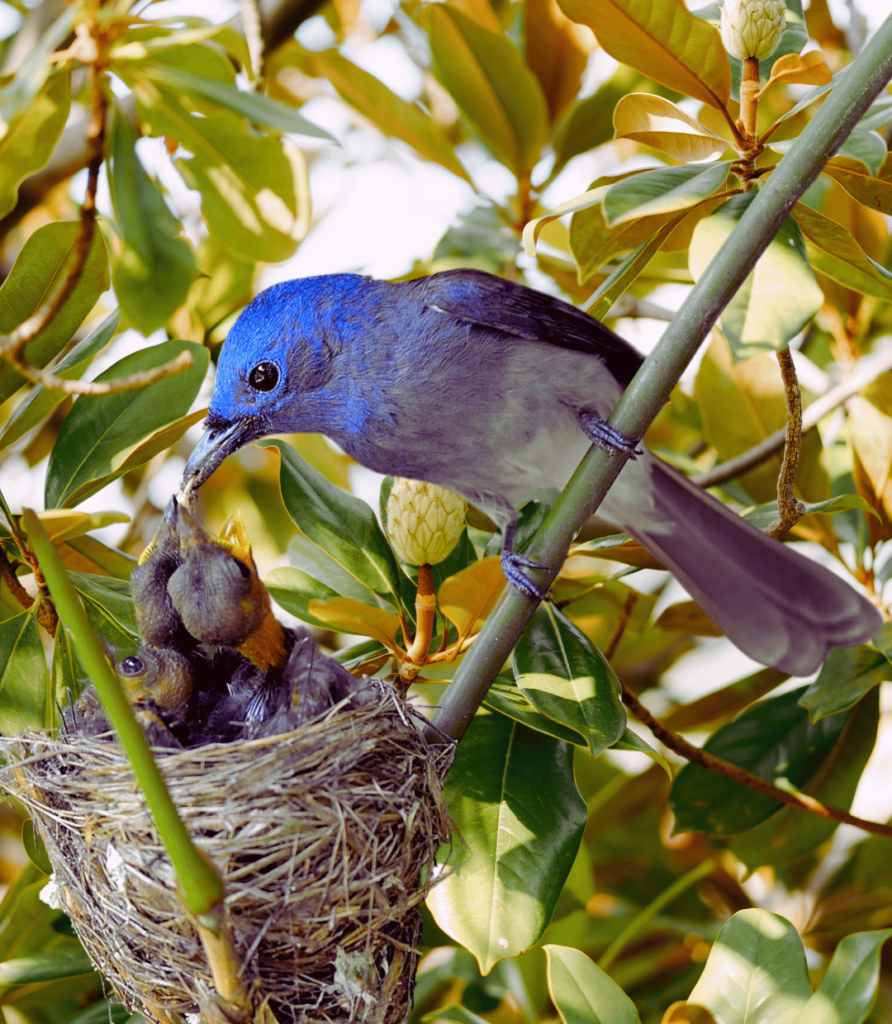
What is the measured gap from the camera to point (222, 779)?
1.59 metres

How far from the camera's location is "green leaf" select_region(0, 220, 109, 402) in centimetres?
193

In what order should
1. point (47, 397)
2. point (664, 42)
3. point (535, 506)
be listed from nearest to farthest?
1. point (664, 42)
2. point (47, 397)
3. point (535, 506)

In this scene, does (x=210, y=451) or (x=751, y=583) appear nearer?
(x=751, y=583)

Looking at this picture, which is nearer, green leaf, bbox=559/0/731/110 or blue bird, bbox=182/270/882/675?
green leaf, bbox=559/0/731/110

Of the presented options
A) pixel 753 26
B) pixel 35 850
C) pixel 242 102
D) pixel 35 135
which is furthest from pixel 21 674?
pixel 753 26

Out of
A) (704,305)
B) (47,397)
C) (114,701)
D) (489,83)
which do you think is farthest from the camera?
(489,83)

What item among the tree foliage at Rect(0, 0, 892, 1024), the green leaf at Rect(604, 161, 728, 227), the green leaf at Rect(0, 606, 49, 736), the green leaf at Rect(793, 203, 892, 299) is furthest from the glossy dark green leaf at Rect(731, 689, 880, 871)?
the green leaf at Rect(0, 606, 49, 736)

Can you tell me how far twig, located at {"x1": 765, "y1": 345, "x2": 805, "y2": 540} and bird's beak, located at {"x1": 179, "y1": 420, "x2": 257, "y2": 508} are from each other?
1.09 metres

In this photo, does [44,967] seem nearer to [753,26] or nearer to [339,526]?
[339,526]

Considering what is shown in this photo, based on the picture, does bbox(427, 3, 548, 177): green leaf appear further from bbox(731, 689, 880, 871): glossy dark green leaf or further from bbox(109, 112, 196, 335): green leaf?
bbox(731, 689, 880, 871): glossy dark green leaf

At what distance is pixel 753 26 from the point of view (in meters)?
1.85

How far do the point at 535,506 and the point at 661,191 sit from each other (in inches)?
37.5

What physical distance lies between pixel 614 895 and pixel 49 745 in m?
2.09

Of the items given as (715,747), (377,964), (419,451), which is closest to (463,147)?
(419,451)
